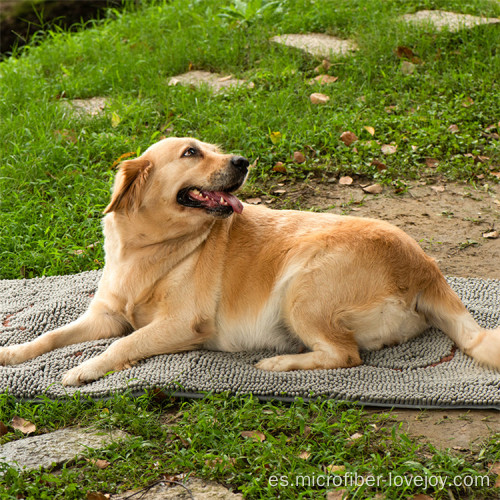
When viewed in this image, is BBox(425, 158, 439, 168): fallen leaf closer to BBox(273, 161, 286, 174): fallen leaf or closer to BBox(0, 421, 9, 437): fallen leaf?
BBox(273, 161, 286, 174): fallen leaf

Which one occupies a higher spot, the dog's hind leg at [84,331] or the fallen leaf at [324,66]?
the fallen leaf at [324,66]

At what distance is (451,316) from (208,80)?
5114 millimetres

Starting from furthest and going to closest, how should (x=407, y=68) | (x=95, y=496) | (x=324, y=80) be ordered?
(x=407, y=68)
(x=324, y=80)
(x=95, y=496)

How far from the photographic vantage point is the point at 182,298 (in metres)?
4.00

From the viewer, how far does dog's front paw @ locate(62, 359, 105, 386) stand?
12.3 ft

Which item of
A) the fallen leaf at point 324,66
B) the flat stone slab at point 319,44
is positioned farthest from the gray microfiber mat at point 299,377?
→ the flat stone slab at point 319,44

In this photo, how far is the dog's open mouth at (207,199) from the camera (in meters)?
4.00

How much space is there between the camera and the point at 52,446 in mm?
3211

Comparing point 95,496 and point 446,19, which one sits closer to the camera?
point 95,496

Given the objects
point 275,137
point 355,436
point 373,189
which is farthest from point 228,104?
point 355,436

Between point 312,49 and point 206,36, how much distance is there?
1393mm

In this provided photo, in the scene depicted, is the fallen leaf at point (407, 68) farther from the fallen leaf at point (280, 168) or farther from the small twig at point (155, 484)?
the small twig at point (155, 484)

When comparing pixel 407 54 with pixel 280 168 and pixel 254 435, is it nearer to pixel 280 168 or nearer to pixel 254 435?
pixel 280 168

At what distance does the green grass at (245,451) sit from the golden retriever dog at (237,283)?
1.26 ft
